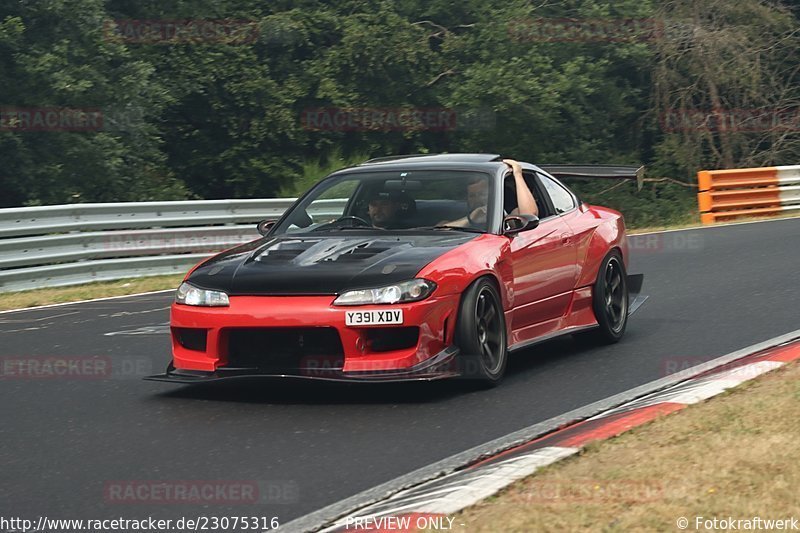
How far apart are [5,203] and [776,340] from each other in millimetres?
18595

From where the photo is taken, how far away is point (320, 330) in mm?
7461

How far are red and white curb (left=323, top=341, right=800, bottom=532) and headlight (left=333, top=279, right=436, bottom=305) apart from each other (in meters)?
1.18

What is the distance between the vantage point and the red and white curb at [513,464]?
4.93 meters

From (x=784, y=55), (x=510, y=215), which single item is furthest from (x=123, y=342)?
(x=784, y=55)

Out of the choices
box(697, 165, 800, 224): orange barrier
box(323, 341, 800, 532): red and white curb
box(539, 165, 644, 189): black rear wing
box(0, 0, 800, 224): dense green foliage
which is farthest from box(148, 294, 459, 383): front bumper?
box(0, 0, 800, 224): dense green foliage

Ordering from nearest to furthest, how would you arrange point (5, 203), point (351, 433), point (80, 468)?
1. point (80, 468)
2. point (351, 433)
3. point (5, 203)

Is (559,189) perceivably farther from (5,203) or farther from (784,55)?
(784,55)

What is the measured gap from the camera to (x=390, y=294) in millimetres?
7484

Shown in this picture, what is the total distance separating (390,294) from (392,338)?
10.2 inches

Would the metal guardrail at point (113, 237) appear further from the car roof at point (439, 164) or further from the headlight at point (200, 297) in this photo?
the headlight at point (200, 297)

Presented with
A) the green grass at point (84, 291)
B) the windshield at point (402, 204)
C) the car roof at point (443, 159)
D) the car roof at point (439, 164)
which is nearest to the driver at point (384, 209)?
the windshield at point (402, 204)

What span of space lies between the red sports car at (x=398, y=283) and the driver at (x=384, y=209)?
1cm

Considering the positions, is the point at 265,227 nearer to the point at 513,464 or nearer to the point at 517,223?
the point at 517,223

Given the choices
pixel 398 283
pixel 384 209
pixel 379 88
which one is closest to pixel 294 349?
pixel 398 283
